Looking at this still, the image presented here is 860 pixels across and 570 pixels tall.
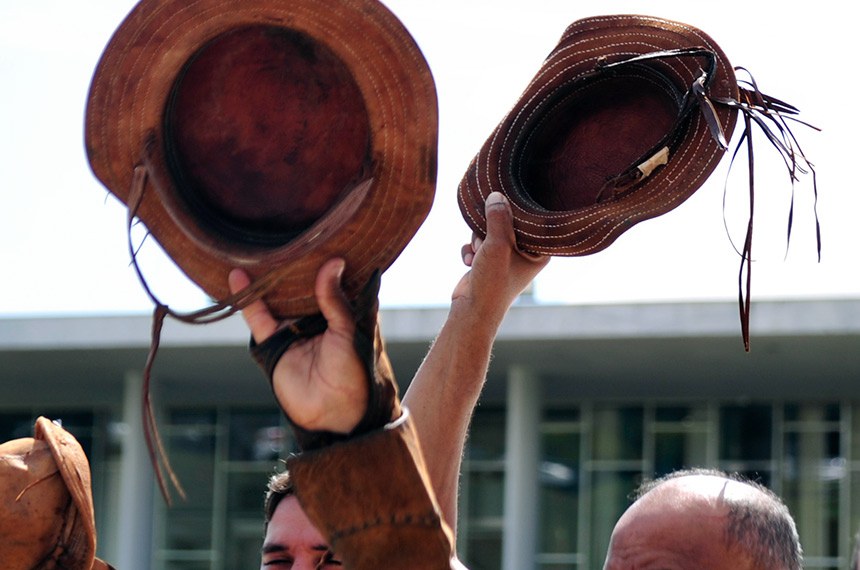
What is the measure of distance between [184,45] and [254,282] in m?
0.34

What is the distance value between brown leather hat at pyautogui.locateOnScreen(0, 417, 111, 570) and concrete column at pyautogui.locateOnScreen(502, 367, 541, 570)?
19920 millimetres

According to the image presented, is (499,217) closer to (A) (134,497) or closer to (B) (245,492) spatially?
(A) (134,497)

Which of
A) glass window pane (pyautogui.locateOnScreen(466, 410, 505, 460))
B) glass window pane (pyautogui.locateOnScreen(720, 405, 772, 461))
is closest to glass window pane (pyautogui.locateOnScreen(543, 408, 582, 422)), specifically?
glass window pane (pyautogui.locateOnScreen(466, 410, 505, 460))

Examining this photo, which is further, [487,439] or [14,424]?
[14,424]

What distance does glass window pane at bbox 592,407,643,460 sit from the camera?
77.2ft

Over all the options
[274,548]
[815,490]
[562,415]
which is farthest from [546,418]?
[274,548]

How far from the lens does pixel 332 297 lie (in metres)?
2.21

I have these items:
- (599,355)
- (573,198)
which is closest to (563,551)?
(599,355)

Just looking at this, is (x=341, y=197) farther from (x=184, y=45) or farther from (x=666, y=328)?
(x=666, y=328)

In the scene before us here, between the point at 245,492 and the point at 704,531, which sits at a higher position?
the point at 704,531

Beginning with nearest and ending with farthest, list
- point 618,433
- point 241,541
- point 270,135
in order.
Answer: point 270,135
point 618,433
point 241,541

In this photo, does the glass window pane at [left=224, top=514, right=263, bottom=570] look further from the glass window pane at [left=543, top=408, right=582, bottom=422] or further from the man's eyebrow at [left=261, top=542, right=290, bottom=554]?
the man's eyebrow at [left=261, top=542, right=290, bottom=554]

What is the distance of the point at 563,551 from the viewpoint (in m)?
23.6

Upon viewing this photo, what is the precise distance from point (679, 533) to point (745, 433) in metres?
20.7
